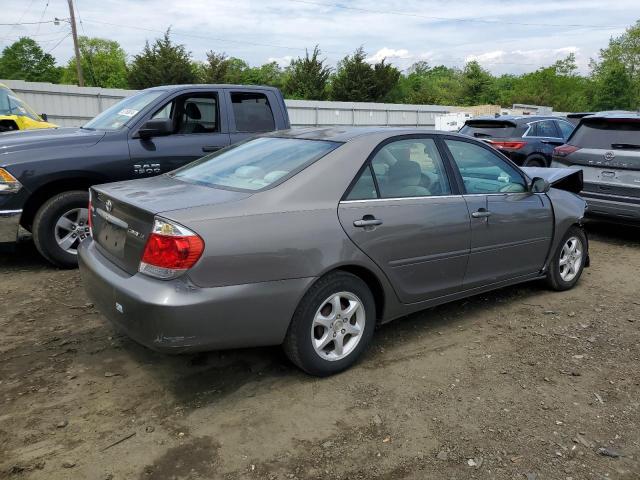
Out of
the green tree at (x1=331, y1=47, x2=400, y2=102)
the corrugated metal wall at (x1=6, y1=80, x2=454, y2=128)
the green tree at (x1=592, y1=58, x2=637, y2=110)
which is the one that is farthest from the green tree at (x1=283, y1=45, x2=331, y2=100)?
the green tree at (x1=592, y1=58, x2=637, y2=110)

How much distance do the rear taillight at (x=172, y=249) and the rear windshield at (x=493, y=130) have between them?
384 inches

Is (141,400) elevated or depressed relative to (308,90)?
depressed

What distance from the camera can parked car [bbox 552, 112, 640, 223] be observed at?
6.80 m

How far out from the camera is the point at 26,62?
78375 millimetres

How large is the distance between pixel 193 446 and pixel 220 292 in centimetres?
78

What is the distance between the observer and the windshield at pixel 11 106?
836 cm

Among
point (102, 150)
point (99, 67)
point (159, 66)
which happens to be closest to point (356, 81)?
point (159, 66)

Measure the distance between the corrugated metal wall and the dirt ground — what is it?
51.5ft

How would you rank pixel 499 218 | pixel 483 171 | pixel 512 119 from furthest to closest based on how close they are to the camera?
pixel 512 119 < pixel 483 171 < pixel 499 218

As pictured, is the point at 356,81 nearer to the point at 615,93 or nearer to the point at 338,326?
the point at 615,93

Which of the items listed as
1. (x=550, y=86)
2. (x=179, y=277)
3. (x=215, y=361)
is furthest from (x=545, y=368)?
(x=550, y=86)

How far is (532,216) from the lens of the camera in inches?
181

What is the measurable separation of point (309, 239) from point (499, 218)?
73.7 inches

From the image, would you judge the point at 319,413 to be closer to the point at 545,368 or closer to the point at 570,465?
the point at 570,465
